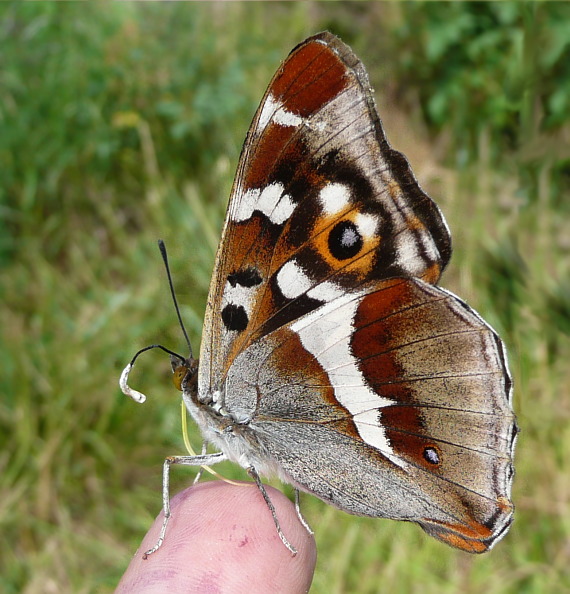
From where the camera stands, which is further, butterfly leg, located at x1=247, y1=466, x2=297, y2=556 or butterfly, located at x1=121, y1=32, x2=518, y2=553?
butterfly leg, located at x1=247, y1=466, x2=297, y2=556

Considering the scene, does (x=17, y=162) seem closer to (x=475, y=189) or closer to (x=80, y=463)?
(x=80, y=463)

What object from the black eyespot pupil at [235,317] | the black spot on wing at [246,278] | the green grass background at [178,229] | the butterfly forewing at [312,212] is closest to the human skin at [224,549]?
the butterfly forewing at [312,212]

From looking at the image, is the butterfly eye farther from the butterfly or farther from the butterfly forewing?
the butterfly forewing

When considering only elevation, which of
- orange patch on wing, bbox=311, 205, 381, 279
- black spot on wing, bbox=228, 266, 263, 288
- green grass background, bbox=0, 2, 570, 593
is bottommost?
green grass background, bbox=0, 2, 570, 593

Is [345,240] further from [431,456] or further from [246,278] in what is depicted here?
[431,456]

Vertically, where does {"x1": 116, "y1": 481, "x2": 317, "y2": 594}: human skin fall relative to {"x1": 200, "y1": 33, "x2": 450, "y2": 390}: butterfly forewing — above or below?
below

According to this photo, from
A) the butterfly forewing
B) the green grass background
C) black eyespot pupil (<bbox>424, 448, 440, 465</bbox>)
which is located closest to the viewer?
the butterfly forewing

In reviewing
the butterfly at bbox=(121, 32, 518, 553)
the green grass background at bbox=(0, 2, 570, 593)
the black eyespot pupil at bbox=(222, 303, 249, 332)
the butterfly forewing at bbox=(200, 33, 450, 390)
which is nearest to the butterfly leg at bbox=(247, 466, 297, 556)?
the butterfly at bbox=(121, 32, 518, 553)
